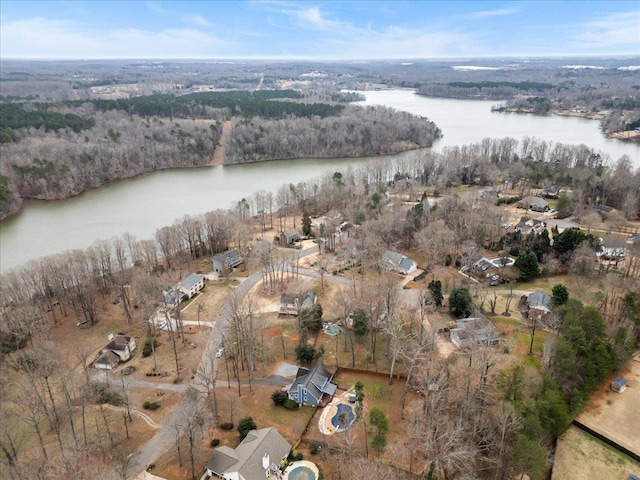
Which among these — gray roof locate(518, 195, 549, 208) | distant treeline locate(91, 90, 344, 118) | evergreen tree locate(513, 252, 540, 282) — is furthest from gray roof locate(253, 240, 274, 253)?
distant treeline locate(91, 90, 344, 118)

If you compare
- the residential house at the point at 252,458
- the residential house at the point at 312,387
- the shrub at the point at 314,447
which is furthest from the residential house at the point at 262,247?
the residential house at the point at 252,458

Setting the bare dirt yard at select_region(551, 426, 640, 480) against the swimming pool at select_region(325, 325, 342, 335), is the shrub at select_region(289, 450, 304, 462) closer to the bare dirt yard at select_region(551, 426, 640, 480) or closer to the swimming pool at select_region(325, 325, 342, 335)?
the swimming pool at select_region(325, 325, 342, 335)

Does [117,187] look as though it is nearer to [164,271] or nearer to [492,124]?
[164,271]

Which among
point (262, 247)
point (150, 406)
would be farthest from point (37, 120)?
point (150, 406)

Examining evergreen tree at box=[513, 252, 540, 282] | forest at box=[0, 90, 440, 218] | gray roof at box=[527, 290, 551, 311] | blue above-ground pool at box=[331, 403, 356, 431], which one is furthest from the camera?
forest at box=[0, 90, 440, 218]

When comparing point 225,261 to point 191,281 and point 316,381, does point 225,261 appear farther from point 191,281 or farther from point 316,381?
point 316,381

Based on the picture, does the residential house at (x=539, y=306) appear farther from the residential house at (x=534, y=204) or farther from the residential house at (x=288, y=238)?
the residential house at (x=534, y=204)
